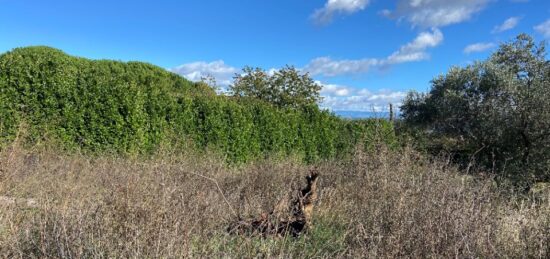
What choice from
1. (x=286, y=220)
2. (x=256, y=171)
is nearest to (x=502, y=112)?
(x=256, y=171)

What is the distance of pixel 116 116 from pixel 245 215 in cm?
595

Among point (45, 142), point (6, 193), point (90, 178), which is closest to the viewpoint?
point (6, 193)

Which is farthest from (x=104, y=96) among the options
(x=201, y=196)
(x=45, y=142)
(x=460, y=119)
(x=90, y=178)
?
(x=460, y=119)

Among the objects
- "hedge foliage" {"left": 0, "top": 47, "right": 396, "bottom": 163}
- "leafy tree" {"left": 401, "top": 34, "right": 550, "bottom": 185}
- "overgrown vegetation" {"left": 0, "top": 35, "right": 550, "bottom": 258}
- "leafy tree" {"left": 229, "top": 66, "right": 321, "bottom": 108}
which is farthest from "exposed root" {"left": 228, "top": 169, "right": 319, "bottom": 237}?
"leafy tree" {"left": 229, "top": 66, "right": 321, "bottom": 108}

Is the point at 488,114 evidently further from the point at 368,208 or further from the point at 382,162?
the point at 368,208

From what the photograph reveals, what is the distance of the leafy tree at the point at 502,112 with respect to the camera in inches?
408

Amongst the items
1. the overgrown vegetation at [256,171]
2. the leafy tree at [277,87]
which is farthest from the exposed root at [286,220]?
the leafy tree at [277,87]

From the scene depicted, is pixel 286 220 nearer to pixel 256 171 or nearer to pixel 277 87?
pixel 256 171

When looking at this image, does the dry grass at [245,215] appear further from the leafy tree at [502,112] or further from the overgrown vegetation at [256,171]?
the leafy tree at [502,112]

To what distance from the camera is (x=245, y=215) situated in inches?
194

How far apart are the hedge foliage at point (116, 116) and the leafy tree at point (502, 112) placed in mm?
1921

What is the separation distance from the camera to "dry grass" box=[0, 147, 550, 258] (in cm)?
332

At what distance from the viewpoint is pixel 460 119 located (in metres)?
12.1

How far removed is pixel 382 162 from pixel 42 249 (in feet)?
14.1
